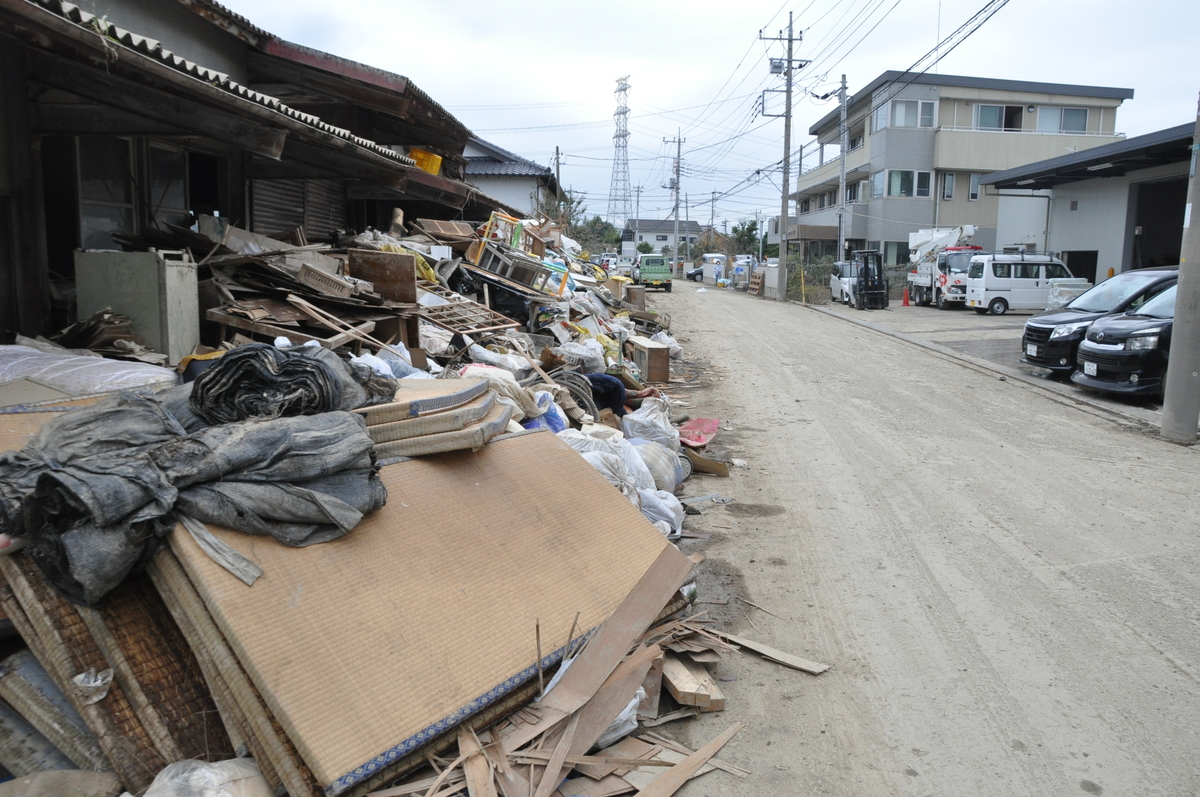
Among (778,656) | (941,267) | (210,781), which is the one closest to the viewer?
(210,781)

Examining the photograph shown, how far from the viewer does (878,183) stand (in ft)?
137

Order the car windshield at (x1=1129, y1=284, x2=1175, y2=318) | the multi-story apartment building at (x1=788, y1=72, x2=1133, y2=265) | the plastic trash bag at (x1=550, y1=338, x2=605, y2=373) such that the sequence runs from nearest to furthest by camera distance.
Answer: the plastic trash bag at (x1=550, y1=338, x2=605, y2=373) → the car windshield at (x1=1129, y1=284, x2=1175, y2=318) → the multi-story apartment building at (x1=788, y1=72, x2=1133, y2=265)

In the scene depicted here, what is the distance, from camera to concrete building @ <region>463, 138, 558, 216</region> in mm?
34969

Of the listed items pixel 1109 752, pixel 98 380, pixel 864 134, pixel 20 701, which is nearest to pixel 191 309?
pixel 98 380

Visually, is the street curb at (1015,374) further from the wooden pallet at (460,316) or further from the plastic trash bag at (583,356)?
the wooden pallet at (460,316)

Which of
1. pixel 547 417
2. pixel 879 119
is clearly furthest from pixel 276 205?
pixel 879 119

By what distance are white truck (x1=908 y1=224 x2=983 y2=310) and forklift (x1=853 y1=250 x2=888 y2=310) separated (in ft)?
7.11

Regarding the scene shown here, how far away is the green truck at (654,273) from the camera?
4116cm

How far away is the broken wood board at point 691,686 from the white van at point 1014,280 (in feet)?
83.6

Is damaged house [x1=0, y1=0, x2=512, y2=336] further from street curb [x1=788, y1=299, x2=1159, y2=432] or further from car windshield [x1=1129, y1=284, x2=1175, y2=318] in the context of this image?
car windshield [x1=1129, y1=284, x2=1175, y2=318]

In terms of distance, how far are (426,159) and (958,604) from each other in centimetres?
1225

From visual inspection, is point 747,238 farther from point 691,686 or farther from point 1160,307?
point 691,686

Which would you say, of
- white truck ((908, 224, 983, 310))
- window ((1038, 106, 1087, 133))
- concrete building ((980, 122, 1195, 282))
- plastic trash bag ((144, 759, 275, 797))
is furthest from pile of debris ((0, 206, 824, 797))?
window ((1038, 106, 1087, 133))

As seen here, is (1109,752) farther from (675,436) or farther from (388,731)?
(675,436)
